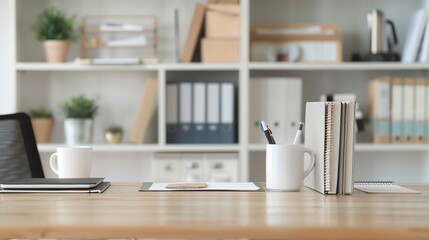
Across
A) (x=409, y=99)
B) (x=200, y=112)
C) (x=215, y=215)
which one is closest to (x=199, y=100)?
(x=200, y=112)

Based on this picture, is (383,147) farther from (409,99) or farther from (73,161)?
(73,161)

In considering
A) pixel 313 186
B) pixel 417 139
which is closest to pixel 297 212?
pixel 313 186

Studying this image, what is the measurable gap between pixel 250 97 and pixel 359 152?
732mm

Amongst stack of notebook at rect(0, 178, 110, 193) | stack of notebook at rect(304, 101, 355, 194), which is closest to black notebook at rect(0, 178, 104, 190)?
stack of notebook at rect(0, 178, 110, 193)

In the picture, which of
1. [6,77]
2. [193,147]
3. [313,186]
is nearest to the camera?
[313,186]

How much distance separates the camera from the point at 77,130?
3139 millimetres

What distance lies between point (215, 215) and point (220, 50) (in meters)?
2.00

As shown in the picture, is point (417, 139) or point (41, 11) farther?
point (41, 11)

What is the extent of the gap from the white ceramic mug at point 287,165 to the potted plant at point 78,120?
181cm

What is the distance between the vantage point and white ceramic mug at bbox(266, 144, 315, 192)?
1522 millimetres

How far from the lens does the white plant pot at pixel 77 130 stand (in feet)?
10.3

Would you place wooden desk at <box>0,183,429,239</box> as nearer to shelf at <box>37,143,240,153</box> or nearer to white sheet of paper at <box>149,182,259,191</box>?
white sheet of paper at <box>149,182,259,191</box>

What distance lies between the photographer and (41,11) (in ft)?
11.0

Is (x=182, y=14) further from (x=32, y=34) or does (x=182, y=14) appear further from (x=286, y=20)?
(x=32, y=34)
